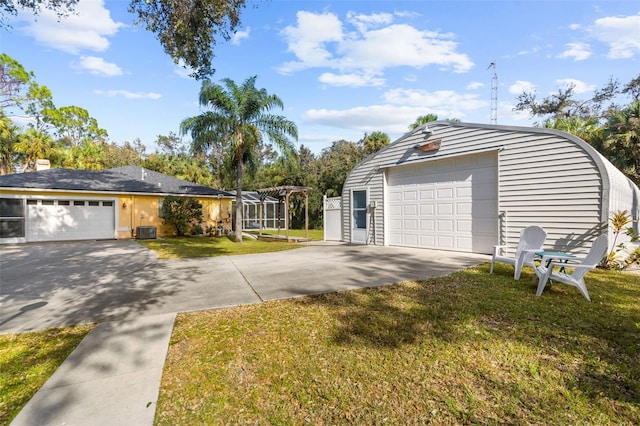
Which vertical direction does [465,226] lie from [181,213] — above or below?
below

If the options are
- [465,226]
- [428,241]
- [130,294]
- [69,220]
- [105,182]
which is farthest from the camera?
[105,182]

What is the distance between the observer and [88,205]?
50.6 feet

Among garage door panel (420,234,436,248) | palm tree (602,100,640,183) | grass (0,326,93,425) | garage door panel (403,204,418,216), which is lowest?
grass (0,326,93,425)

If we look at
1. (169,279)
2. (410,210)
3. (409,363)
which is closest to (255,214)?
(410,210)

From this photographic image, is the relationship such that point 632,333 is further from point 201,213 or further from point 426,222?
point 201,213

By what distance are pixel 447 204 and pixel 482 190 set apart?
110cm

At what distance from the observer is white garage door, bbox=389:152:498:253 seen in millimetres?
8648

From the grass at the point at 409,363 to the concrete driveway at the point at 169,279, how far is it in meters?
0.89

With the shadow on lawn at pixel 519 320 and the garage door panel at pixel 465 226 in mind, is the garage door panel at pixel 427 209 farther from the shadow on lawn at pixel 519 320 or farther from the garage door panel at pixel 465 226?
the shadow on lawn at pixel 519 320

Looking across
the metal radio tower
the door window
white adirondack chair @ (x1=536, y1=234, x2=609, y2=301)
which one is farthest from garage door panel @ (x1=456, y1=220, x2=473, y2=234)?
the metal radio tower

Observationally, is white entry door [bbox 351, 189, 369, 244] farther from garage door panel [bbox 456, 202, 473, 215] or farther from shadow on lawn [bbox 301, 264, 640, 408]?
shadow on lawn [bbox 301, 264, 640, 408]

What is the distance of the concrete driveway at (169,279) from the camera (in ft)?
14.5

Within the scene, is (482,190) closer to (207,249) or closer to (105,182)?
(207,249)

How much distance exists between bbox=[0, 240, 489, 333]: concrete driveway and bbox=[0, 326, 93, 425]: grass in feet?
1.23
